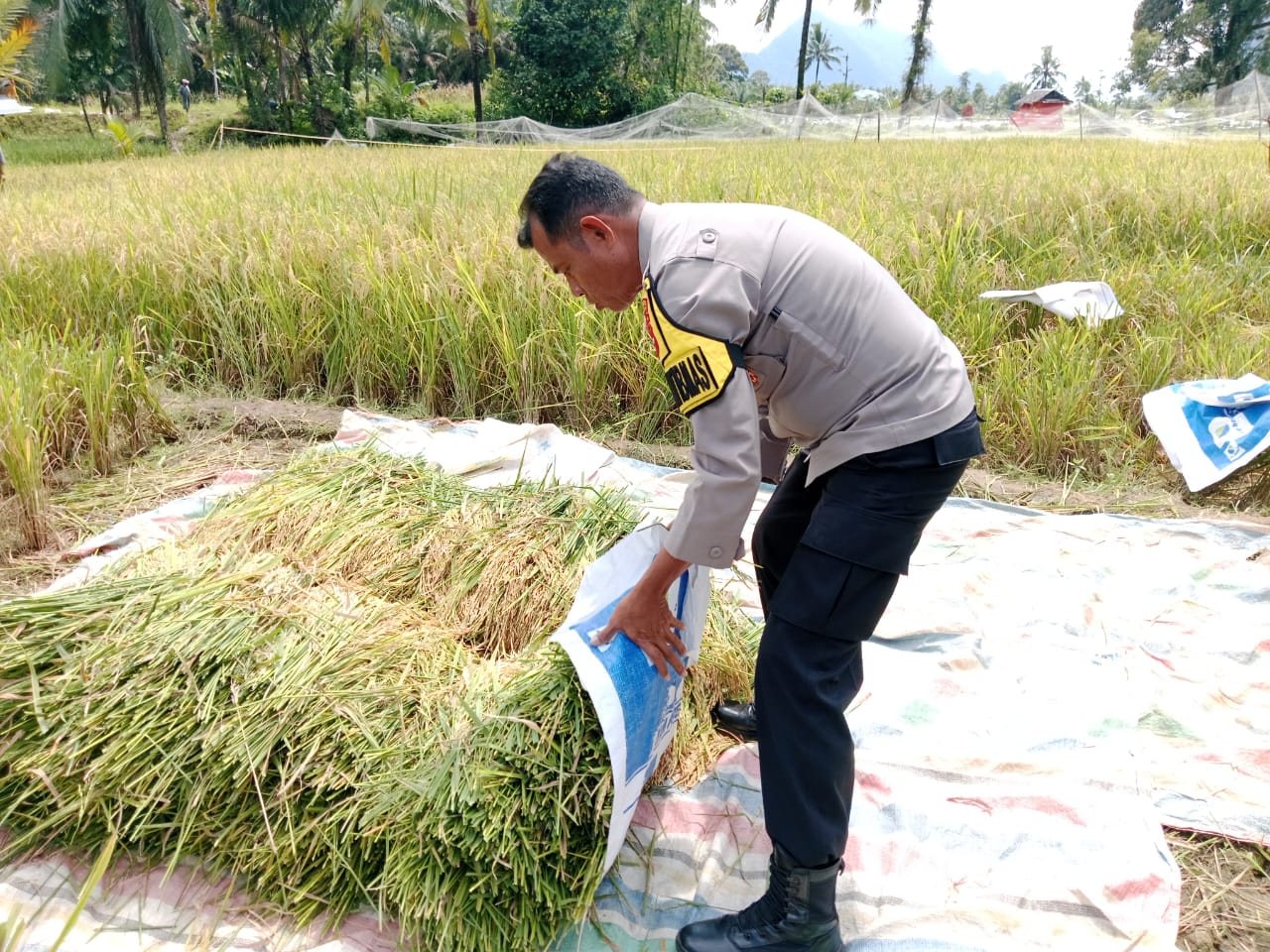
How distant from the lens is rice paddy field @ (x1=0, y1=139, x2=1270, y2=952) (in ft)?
4.68

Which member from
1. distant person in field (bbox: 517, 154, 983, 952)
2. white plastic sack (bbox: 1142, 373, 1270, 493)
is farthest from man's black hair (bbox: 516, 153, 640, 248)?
white plastic sack (bbox: 1142, 373, 1270, 493)

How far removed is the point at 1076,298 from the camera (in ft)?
12.0

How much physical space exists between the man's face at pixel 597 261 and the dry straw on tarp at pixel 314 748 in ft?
2.14

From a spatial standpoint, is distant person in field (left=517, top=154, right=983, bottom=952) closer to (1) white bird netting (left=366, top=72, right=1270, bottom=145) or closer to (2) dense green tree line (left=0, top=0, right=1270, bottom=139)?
(2) dense green tree line (left=0, top=0, right=1270, bottom=139)

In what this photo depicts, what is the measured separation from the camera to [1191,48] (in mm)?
34344

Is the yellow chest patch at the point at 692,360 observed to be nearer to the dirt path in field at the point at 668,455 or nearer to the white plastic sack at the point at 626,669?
the white plastic sack at the point at 626,669

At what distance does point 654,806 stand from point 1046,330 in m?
2.88

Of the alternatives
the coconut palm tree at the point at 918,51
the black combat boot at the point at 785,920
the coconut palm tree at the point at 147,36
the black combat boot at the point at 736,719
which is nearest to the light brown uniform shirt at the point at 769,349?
the black combat boot at the point at 785,920

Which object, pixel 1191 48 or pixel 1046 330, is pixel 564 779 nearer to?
pixel 1046 330

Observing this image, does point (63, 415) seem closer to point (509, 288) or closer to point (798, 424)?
point (509, 288)

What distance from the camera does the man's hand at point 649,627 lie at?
131cm

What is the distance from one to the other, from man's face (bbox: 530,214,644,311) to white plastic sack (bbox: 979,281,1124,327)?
2731 millimetres

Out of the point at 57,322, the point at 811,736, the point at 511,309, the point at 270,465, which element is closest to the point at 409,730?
the point at 811,736

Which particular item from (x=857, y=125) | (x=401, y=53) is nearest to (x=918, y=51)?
(x=857, y=125)
